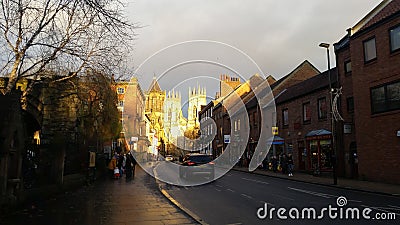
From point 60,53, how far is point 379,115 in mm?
18221

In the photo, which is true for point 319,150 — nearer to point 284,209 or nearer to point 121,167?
point 121,167

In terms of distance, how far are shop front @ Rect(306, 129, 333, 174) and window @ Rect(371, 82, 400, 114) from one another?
5.29 m

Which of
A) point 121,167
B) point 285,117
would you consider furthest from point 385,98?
point 121,167

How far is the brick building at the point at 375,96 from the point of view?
20859mm

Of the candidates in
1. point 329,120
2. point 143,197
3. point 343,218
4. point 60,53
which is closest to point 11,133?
point 60,53

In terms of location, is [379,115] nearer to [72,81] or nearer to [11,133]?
[72,81]

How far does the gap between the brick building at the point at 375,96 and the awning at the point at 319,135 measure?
5.63ft

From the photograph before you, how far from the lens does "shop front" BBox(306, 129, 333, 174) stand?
28.2 meters

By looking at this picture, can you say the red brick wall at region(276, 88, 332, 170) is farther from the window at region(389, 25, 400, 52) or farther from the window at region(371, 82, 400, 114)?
the window at region(389, 25, 400, 52)

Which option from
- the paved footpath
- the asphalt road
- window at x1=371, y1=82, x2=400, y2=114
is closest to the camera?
the paved footpath

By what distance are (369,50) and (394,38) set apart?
2320mm

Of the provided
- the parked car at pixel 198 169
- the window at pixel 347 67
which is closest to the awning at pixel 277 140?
the window at pixel 347 67

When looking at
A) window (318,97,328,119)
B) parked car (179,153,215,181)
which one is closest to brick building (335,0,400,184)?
window (318,97,328,119)

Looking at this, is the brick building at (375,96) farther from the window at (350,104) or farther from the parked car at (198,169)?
the parked car at (198,169)
